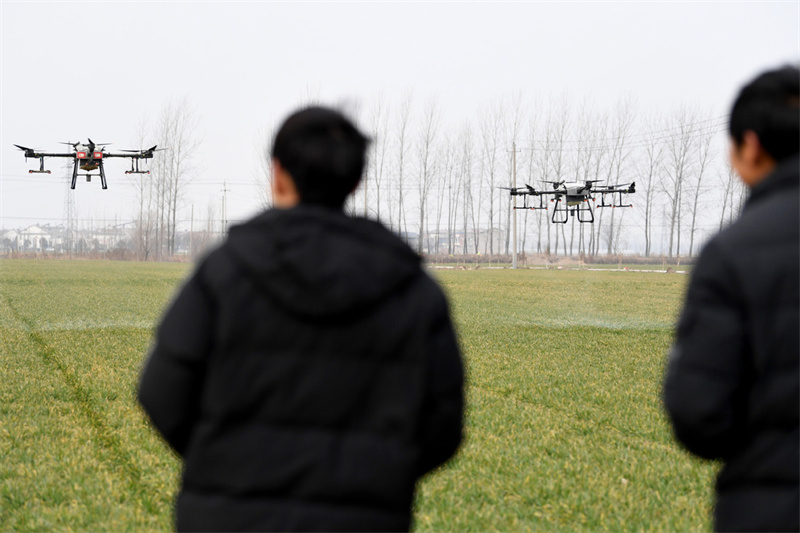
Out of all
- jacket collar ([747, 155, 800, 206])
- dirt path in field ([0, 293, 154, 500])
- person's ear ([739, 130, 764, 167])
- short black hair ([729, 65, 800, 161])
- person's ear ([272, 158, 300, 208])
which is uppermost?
short black hair ([729, 65, 800, 161])

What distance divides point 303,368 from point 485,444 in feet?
18.8

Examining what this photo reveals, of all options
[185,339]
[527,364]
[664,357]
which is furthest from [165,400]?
[664,357]

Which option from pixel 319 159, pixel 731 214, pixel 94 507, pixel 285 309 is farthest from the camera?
pixel 731 214

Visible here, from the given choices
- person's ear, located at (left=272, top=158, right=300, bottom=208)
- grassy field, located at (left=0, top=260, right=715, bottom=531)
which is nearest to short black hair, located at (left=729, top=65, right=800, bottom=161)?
person's ear, located at (left=272, top=158, right=300, bottom=208)

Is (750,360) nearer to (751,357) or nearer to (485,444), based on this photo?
(751,357)

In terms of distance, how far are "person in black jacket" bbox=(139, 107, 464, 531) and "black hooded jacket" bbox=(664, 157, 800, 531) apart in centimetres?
64

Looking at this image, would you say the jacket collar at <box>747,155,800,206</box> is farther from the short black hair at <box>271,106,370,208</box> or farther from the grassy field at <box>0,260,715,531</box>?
the grassy field at <box>0,260,715,531</box>

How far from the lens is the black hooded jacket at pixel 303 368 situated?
1893 mm

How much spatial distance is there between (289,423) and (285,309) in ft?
0.90

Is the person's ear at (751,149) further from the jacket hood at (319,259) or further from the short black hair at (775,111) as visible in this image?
the jacket hood at (319,259)

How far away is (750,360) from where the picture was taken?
1991mm

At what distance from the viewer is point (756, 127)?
6.89ft

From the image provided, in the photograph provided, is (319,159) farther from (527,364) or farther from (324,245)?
(527,364)

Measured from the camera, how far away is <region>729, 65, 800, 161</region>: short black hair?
2.07 metres
